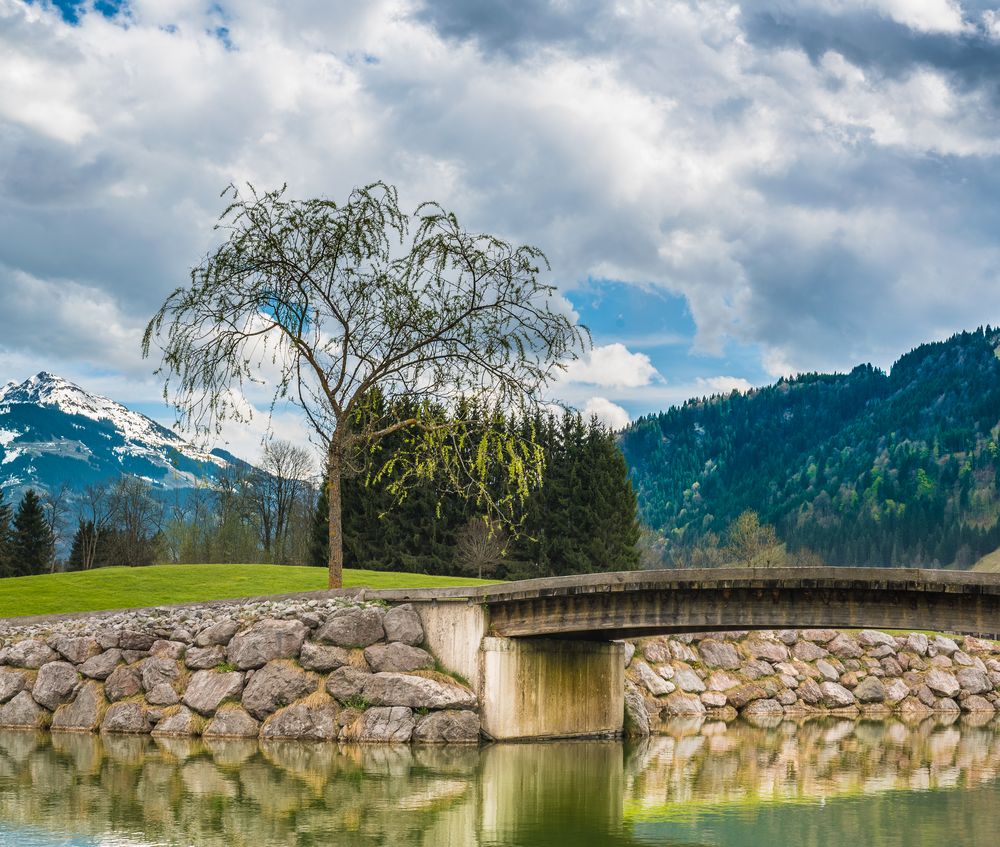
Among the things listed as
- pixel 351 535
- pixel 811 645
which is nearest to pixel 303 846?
pixel 811 645

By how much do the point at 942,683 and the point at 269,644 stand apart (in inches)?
940

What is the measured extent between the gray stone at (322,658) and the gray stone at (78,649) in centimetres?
498

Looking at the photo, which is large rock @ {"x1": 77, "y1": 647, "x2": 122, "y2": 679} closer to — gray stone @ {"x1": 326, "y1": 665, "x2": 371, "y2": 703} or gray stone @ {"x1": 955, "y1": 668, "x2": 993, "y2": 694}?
gray stone @ {"x1": 326, "y1": 665, "x2": 371, "y2": 703}

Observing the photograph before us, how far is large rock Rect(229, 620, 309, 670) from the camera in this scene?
24984 millimetres

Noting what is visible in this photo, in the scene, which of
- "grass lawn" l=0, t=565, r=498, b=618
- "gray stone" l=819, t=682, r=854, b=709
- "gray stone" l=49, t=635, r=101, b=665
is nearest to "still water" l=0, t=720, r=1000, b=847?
"gray stone" l=49, t=635, r=101, b=665

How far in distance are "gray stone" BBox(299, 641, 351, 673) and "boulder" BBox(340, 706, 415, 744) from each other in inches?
48.5

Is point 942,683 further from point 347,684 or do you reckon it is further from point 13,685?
point 13,685

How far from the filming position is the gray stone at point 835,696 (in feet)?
121

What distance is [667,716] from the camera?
32750 millimetres

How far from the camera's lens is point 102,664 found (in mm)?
25922

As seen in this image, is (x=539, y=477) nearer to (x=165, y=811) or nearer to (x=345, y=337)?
(x=345, y=337)

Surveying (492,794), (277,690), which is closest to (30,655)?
(277,690)

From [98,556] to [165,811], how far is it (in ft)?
256

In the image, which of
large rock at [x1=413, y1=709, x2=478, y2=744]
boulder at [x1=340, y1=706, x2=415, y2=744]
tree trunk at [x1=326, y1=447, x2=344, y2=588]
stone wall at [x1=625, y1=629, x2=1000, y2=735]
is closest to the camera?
boulder at [x1=340, y1=706, x2=415, y2=744]
